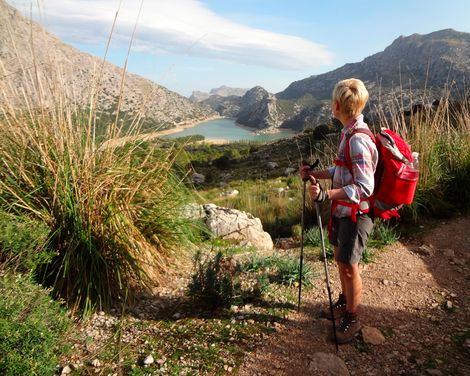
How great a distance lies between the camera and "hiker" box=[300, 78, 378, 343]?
235 cm

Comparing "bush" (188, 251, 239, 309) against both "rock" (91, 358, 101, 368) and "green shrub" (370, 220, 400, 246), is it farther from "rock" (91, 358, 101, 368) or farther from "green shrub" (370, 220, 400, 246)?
"green shrub" (370, 220, 400, 246)

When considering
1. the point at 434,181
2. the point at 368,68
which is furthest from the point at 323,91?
the point at 434,181

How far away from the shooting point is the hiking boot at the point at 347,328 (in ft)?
9.21

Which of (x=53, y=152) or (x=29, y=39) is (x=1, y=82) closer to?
(x=29, y=39)

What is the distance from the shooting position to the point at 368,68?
142m

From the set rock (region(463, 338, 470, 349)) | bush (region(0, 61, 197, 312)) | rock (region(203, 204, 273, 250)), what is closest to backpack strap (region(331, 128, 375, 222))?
rock (region(463, 338, 470, 349))

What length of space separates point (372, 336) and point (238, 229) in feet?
9.23

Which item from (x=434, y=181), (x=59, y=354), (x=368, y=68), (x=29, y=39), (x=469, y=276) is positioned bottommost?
(x=469, y=276)

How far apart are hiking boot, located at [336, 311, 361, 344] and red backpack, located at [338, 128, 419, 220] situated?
98 cm

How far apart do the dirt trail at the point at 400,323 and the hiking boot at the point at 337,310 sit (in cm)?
7

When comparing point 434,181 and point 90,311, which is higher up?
point 434,181

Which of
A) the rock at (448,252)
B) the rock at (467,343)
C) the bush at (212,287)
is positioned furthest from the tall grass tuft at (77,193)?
the rock at (448,252)

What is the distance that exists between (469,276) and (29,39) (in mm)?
5047

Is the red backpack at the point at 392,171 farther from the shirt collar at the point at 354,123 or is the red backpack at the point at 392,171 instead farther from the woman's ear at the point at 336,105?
the woman's ear at the point at 336,105
